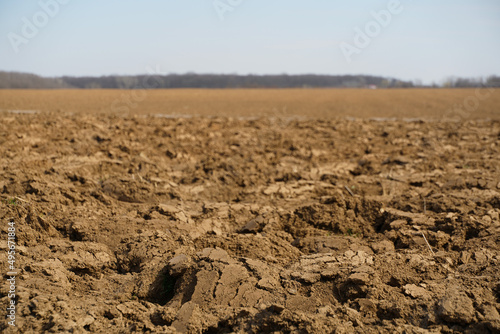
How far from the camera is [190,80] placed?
77500 mm

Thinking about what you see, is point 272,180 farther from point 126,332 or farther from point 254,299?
point 126,332

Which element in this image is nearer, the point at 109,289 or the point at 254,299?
the point at 254,299

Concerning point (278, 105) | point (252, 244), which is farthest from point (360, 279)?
point (278, 105)

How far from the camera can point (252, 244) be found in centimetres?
459

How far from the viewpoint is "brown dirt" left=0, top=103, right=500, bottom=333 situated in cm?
315

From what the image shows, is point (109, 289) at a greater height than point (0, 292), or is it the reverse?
point (0, 292)

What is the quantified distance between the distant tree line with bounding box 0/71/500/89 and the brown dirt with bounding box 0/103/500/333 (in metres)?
58.5

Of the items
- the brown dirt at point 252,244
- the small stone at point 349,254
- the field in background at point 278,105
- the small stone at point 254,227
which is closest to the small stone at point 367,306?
the brown dirt at point 252,244

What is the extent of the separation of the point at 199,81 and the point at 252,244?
7687cm

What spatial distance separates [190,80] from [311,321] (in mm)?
77216

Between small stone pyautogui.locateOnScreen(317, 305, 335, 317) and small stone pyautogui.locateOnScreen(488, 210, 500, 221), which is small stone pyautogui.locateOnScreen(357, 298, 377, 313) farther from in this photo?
small stone pyautogui.locateOnScreen(488, 210, 500, 221)

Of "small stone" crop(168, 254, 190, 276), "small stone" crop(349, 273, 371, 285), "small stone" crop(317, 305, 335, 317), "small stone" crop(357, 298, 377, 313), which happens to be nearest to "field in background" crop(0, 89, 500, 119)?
"small stone" crop(168, 254, 190, 276)

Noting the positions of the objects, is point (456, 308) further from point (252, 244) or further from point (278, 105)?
point (278, 105)

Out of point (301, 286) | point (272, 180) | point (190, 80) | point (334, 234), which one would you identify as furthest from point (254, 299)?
point (190, 80)
